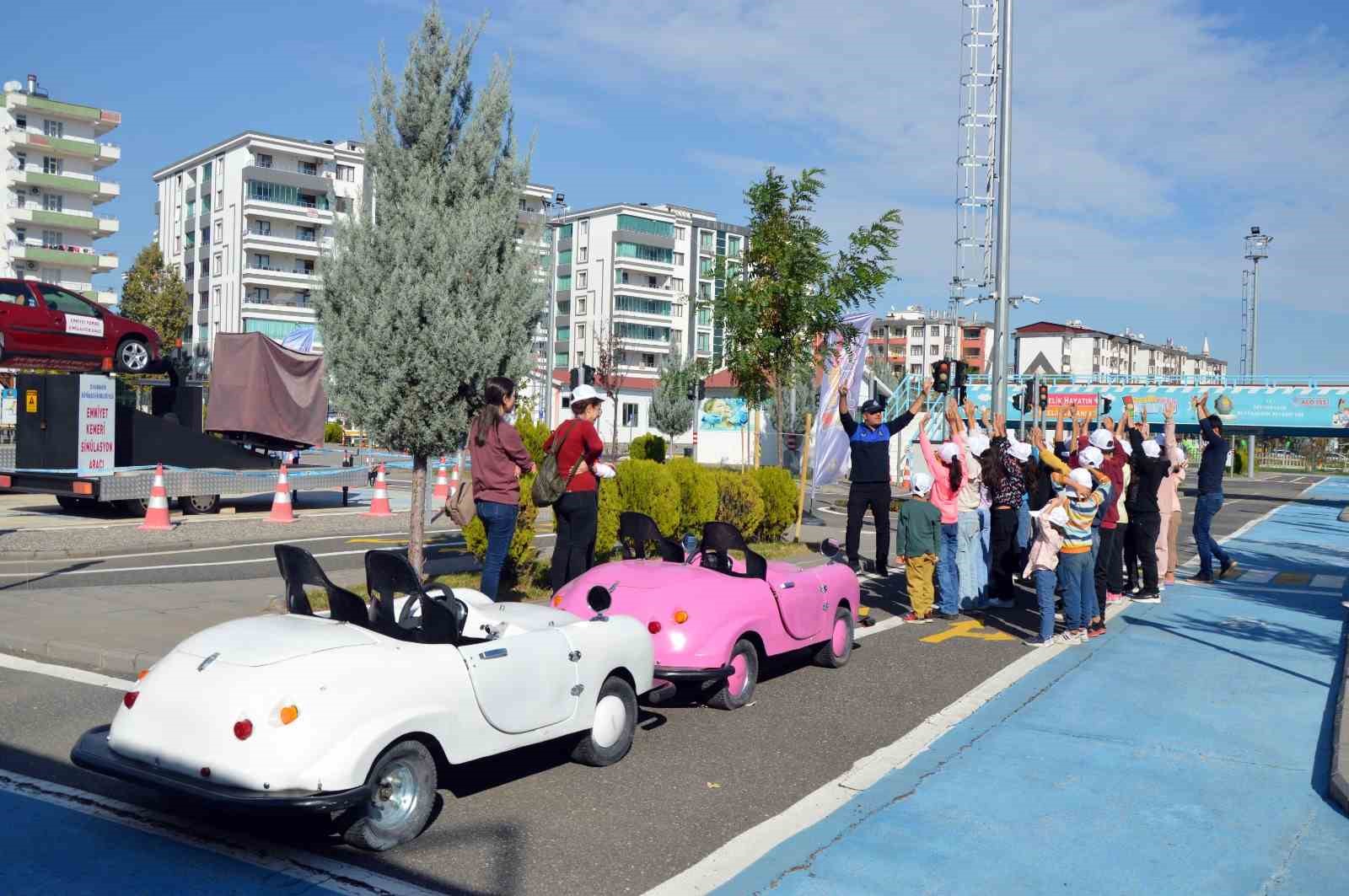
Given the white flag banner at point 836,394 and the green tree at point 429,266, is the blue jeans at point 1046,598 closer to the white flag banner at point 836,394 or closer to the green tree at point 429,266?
the green tree at point 429,266

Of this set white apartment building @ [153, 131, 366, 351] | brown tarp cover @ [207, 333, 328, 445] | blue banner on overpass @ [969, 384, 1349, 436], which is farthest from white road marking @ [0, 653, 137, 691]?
white apartment building @ [153, 131, 366, 351]

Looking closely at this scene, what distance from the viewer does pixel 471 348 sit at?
994 centimetres

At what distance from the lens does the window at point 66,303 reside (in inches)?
818

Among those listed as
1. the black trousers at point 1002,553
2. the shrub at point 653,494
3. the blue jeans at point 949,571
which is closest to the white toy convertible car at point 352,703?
the blue jeans at point 949,571

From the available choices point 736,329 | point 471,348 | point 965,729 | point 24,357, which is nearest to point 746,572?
point 965,729

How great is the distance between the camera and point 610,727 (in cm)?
621

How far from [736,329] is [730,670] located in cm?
1081

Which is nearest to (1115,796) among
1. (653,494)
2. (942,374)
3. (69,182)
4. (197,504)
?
(653,494)

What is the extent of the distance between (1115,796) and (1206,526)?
9802 mm

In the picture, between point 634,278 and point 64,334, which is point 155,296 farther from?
point 634,278

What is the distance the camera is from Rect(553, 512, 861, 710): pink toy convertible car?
279 inches

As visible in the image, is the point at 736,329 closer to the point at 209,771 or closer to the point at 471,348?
the point at 471,348

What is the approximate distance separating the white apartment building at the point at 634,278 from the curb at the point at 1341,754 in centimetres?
8601

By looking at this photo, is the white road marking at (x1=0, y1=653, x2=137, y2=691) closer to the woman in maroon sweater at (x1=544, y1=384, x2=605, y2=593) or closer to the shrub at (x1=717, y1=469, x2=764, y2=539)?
the woman in maroon sweater at (x1=544, y1=384, x2=605, y2=593)
